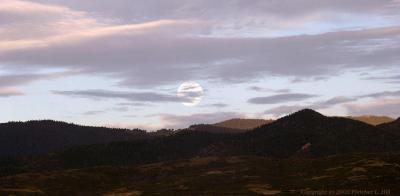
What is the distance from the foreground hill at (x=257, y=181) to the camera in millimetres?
128125

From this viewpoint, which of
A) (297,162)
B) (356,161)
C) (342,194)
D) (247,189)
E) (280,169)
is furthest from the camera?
(297,162)

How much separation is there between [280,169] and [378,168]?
38869 mm

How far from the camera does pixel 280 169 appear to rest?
17962cm

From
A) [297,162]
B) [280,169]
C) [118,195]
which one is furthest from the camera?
[297,162]

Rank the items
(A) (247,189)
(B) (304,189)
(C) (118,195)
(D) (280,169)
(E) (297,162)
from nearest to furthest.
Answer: (B) (304,189), (A) (247,189), (C) (118,195), (D) (280,169), (E) (297,162)

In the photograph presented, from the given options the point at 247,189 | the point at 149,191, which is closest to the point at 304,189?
the point at 247,189

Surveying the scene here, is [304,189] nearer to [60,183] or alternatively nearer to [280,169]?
[280,169]

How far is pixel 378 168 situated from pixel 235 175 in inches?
1809

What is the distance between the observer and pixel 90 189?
178 metres

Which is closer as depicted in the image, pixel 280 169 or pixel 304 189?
pixel 304 189

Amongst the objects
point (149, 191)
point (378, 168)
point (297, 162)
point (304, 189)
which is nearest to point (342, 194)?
point (304, 189)

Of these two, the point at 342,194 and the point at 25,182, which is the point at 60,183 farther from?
the point at 342,194

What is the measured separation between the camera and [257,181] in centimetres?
15550

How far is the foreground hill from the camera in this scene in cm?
12812
